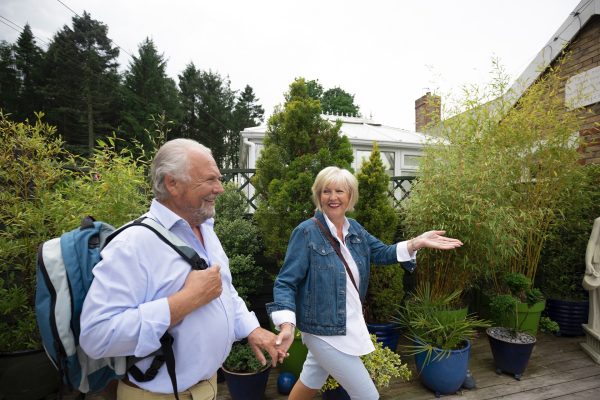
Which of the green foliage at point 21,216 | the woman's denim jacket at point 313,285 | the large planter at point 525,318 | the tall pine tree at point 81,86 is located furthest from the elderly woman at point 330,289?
the tall pine tree at point 81,86

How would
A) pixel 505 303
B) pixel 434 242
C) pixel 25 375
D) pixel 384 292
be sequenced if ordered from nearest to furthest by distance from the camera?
pixel 434 242 → pixel 25 375 → pixel 384 292 → pixel 505 303

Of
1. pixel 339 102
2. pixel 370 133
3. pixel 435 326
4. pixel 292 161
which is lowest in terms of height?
pixel 435 326

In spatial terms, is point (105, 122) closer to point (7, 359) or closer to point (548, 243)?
point (7, 359)

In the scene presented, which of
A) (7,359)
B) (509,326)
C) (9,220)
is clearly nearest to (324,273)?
(9,220)

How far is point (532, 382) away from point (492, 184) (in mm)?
1759

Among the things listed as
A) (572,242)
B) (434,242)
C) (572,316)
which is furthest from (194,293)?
(572,242)

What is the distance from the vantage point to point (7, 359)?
213cm

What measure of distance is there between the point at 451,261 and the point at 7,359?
11.2ft

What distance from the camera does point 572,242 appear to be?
397 centimetres

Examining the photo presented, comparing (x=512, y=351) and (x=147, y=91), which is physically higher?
(x=147, y=91)

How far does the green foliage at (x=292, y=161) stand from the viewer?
2.93 metres

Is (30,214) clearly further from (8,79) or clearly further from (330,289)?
(8,79)

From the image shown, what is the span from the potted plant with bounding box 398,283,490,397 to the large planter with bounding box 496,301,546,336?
98 cm

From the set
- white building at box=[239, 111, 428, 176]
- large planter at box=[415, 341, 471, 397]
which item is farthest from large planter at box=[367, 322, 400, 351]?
white building at box=[239, 111, 428, 176]
